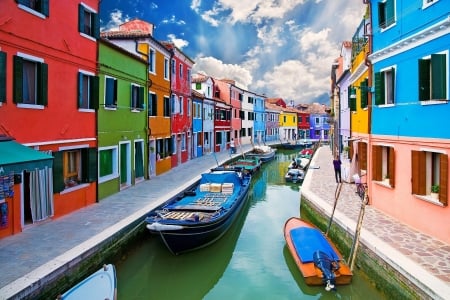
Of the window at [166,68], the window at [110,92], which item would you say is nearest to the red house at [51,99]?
the window at [110,92]

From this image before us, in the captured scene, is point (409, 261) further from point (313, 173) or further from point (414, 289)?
point (313, 173)

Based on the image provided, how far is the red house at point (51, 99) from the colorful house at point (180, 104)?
38.7 ft

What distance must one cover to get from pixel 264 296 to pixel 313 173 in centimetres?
1514

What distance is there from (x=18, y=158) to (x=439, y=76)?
33.8ft

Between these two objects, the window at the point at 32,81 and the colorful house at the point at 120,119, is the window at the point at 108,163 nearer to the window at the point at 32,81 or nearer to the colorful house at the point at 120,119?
the colorful house at the point at 120,119

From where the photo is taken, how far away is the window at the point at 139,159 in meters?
19.7

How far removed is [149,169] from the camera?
2180 centimetres

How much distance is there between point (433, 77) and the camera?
955cm

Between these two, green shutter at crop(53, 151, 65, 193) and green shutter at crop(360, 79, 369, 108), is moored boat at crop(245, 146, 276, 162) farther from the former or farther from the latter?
green shutter at crop(53, 151, 65, 193)

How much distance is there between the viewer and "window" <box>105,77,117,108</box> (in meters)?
16.1

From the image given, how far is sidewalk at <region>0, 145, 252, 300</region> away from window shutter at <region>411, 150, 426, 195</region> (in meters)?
8.50

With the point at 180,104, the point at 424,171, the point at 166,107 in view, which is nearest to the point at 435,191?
the point at 424,171

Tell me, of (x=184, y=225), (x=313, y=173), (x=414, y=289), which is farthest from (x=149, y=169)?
(x=414, y=289)

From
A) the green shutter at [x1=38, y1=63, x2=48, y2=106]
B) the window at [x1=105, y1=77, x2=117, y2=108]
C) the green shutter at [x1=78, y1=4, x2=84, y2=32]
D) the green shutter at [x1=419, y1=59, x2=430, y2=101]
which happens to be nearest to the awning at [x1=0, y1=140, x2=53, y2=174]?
the green shutter at [x1=38, y1=63, x2=48, y2=106]
